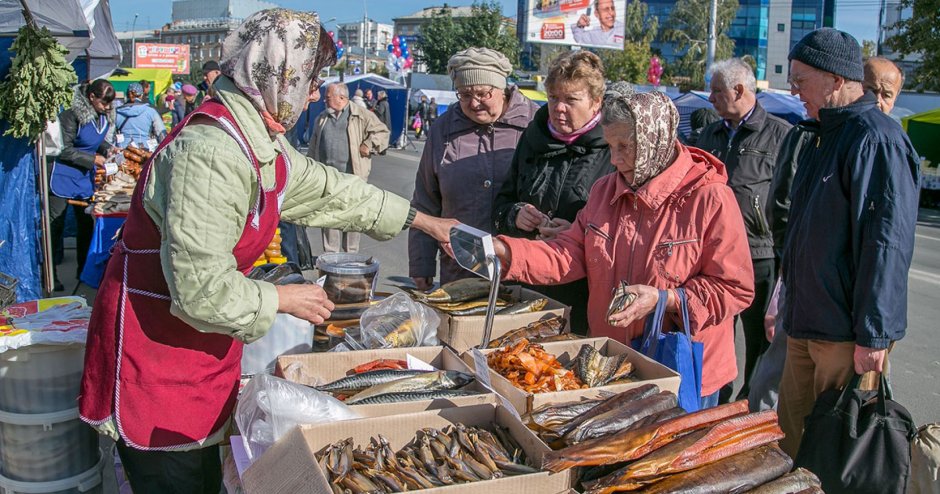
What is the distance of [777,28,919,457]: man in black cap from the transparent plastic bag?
60.2 inches

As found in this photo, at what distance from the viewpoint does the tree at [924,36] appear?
2097 centimetres

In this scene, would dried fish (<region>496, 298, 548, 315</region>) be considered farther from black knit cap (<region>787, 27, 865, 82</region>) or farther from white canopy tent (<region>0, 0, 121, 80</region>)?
white canopy tent (<region>0, 0, 121, 80</region>)

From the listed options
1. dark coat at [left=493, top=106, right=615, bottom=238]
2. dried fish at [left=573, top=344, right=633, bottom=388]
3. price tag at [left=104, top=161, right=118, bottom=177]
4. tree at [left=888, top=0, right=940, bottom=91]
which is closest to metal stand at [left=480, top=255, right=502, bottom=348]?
dried fish at [left=573, top=344, right=633, bottom=388]

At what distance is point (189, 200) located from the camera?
1.94 meters

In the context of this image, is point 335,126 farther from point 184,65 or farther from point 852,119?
point 184,65

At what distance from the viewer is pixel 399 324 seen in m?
3.17

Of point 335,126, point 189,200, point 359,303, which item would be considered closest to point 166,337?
point 189,200

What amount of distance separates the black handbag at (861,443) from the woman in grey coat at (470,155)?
6.45 ft

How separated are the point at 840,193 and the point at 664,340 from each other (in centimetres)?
92

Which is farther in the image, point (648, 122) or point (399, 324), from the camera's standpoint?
point (399, 324)

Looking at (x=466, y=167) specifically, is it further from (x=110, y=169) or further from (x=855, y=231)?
(x=110, y=169)

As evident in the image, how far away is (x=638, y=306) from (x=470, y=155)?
1.74 meters

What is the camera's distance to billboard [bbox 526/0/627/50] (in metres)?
32.9

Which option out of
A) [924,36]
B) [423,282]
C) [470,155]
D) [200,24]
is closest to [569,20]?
[924,36]
